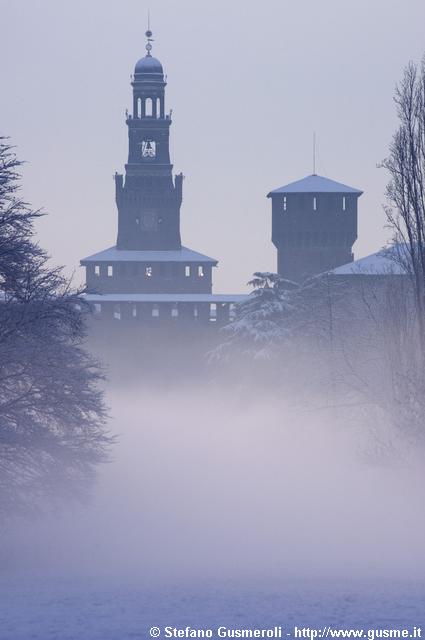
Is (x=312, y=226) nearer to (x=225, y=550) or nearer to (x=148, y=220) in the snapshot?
(x=148, y=220)

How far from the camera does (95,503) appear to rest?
26359 mm

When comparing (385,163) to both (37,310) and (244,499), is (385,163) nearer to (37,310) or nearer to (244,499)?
(244,499)

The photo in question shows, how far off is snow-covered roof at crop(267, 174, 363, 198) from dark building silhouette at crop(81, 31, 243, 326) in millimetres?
7992

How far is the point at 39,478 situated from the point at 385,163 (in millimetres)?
10142

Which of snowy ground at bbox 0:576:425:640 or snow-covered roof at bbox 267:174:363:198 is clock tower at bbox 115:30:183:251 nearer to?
snow-covered roof at bbox 267:174:363:198

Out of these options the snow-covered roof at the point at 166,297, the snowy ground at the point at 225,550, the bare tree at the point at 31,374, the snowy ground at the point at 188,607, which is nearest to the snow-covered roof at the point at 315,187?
the snow-covered roof at the point at 166,297

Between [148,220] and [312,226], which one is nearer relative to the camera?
[312,226]

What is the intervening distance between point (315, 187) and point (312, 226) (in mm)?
2852

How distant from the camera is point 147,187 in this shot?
277 ft

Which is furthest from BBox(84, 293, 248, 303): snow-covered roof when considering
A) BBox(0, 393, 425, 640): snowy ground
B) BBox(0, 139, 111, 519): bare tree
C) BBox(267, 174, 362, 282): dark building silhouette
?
BBox(0, 139, 111, 519): bare tree

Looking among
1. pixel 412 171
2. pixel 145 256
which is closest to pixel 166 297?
pixel 145 256

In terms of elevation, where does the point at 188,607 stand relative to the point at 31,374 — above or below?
below

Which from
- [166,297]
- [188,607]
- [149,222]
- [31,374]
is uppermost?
[149,222]

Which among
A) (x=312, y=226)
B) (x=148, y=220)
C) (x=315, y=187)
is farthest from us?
(x=148, y=220)
